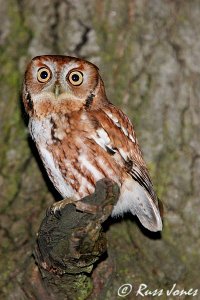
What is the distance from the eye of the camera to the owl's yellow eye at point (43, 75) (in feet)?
10.4

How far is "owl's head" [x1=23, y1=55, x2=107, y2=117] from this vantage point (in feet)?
10.3

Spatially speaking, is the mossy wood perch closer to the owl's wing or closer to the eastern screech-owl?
the eastern screech-owl

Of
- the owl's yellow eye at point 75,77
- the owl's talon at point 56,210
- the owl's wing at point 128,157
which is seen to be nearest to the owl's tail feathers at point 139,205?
the owl's wing at point 128,157

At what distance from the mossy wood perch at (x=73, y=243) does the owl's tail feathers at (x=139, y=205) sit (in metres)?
0.50

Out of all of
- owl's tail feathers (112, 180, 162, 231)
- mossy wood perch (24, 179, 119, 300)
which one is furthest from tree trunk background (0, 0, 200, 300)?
mossy wood perch (24, 179, 119, 300)

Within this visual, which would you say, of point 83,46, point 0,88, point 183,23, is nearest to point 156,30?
point 183,23

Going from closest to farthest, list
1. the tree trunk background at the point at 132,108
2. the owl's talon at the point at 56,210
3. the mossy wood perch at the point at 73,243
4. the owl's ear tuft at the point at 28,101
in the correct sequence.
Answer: the mossy wood perch at the point at 73,243
the owl's talon at the point at 56,210
the owl's ear tuft at the point at 28,101
the tree trunk background at the point at 132,108

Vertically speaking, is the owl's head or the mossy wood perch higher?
the owl's head

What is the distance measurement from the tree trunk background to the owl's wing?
25cm

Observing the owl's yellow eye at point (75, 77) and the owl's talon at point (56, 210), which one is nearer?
the owl's talon at point (56, 210)

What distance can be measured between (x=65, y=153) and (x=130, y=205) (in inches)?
19.9

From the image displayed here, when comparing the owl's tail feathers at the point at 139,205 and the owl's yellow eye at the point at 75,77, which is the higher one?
the owl's yellow eye at the point at 75,77

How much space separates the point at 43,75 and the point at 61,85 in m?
0.10

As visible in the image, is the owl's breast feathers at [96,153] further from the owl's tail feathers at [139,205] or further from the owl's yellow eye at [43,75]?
the owl's yellow eye at [43,75]
